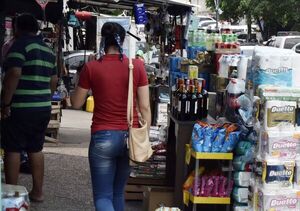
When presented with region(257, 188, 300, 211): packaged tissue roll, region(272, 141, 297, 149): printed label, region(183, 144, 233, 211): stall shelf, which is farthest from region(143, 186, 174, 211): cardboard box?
region(272, 141, 297, 149): printed label

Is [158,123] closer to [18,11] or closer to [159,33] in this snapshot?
[18,11]

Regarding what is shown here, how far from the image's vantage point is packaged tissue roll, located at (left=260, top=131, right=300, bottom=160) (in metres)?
4.70

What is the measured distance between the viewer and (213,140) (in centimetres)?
507

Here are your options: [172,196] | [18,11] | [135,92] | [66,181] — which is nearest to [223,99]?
[172,196]

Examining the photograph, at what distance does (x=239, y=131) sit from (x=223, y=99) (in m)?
0.65

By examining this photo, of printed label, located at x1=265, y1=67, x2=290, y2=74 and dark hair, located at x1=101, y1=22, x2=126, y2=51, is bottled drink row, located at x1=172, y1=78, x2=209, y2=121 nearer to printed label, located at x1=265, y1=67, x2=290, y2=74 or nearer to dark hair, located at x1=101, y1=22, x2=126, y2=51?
printed label, located at x1=265, y1=67, x2=290, y2=74

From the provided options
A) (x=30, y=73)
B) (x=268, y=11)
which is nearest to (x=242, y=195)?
(x=30, y=73)

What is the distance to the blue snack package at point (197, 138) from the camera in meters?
5.05

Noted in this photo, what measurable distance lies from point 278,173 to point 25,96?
242cm

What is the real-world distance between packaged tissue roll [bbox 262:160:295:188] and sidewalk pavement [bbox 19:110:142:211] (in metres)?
1.93

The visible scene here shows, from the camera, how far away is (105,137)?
4.50 m

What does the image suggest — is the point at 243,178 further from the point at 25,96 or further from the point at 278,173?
the point at 25,96

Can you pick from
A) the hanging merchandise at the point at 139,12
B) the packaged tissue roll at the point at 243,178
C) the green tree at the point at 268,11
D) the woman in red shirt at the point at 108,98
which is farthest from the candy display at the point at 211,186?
the green tree at the point at 268,11

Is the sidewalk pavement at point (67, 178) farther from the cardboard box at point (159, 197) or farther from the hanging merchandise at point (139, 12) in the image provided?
the hanging merchandise at point (139, 12)
